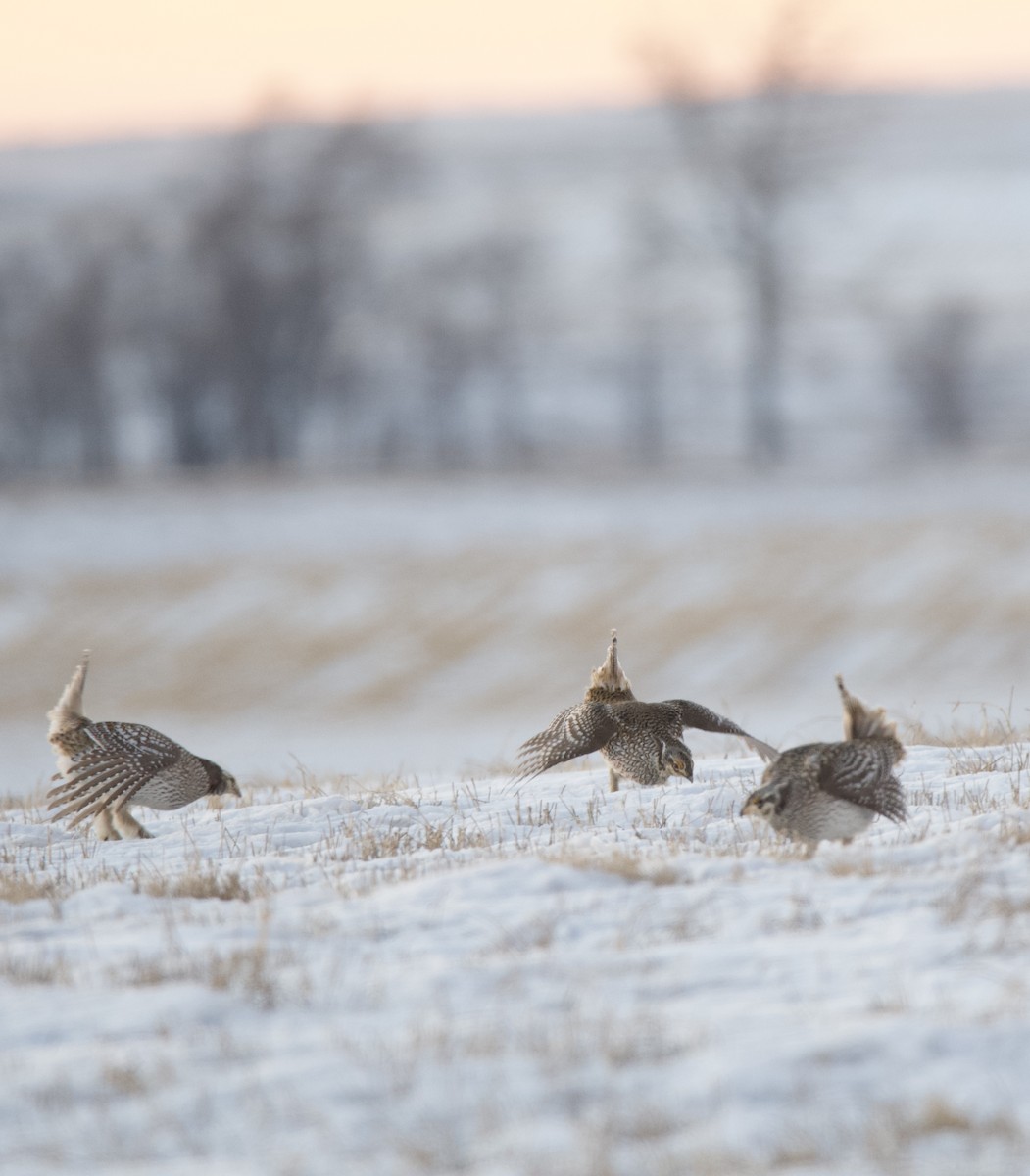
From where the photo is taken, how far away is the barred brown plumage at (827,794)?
20.1 ft

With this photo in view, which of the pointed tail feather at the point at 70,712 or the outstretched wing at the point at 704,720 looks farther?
the outstretched wing at the point at 704,720

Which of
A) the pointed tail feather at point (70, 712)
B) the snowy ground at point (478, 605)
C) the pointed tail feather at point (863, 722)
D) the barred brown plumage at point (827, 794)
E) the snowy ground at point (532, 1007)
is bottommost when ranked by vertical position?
the snowy ground at point (532, 1007)

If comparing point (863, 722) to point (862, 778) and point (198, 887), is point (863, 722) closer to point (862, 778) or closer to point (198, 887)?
point (862, 778)

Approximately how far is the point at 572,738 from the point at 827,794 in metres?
2.07

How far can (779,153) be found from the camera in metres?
35.5

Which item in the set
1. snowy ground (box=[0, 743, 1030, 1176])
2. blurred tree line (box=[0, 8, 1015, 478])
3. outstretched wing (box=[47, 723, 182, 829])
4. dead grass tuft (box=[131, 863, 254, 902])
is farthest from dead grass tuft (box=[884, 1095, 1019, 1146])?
blurred tree line (box=[0, 8, 1015, 478])

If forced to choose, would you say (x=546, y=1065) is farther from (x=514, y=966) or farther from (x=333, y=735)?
(x=333, y=735)

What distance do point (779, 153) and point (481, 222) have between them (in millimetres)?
22936

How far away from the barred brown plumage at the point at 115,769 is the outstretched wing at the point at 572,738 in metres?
1.71

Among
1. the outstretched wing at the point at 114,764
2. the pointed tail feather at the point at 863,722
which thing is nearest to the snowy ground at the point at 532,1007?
the pointed tail feather at the point at 863,722

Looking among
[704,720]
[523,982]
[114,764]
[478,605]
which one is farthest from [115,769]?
[478,605]

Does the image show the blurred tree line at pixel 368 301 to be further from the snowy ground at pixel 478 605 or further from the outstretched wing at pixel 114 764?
the outstretched wing at pixel 114 764

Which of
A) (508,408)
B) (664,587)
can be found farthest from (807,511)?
(508,408)

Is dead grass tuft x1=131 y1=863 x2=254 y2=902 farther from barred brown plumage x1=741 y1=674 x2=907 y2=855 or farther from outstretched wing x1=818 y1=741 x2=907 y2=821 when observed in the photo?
outstretched wing x1=818 y1=741 x2=907 y2=821
